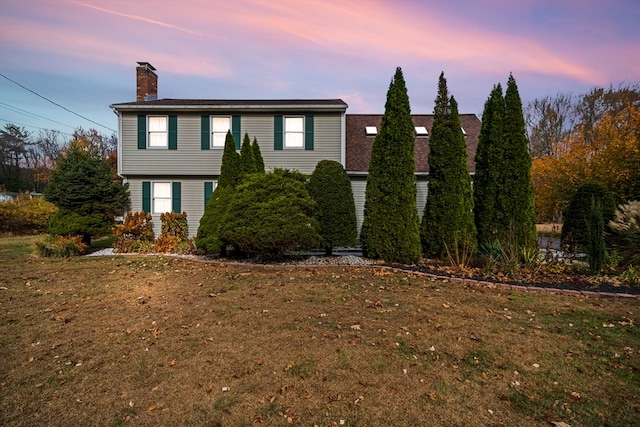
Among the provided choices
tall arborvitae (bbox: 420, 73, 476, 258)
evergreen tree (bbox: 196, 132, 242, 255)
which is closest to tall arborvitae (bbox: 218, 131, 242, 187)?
evergreen tree (bbox: 196, 132, 242, 255)

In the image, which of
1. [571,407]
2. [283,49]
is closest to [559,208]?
[283,49]

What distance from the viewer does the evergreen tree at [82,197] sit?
11086 mm

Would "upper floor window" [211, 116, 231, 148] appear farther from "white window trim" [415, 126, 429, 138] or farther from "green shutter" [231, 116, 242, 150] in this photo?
"white window trim" [415, 126, 429, 138]

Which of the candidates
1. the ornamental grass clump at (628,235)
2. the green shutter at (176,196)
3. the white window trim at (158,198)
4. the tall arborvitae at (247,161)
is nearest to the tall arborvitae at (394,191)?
the tall arborvitae at (247,161)

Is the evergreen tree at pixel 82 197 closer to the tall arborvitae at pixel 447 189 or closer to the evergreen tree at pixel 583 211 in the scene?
the tall arborvitae at pixel 447 189

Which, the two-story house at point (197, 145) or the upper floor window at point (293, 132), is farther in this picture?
the upper floor window at point (293, 132)

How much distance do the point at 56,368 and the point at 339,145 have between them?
37.9ft

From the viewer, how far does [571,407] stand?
278 centimetres

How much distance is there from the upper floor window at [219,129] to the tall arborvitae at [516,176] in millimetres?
9795

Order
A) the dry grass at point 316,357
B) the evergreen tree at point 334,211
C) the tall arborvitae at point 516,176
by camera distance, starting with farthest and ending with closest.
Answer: the evergreen tree at point 334,211, the tall arborvitae at point 516,176, the dry grass at point 316,357

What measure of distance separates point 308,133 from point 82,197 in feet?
26.4

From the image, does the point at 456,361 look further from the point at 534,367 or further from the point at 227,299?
the point at 227,299

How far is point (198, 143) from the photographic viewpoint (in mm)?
13781

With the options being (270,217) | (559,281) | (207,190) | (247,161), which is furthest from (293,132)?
(559,281)
